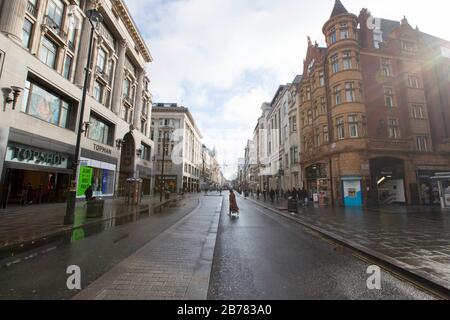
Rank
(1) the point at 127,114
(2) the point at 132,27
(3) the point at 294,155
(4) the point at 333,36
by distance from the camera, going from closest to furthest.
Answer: (4) the point at 333,36
(2) the point at 132,27
(1) the point at 127,114
(3) the point at 294,155

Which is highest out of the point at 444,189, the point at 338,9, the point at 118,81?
the point at 338,9

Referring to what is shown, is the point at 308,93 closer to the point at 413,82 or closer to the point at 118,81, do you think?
the point at 413,82

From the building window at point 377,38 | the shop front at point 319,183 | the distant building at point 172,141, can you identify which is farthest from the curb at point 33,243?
the distant building at point 172,141

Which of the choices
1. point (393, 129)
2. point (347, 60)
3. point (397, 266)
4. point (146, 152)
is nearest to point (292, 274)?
point (397, 266)

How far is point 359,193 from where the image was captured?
21672 mm

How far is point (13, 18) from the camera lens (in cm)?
1454

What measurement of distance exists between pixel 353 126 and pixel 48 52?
96.1ft

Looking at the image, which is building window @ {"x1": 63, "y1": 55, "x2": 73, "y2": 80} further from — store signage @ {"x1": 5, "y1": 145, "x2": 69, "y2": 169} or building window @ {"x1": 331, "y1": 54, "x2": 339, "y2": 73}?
building window @ {"x1": 331, "y1": 54, "x2": 339, "y2": 73}

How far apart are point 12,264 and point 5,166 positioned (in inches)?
528

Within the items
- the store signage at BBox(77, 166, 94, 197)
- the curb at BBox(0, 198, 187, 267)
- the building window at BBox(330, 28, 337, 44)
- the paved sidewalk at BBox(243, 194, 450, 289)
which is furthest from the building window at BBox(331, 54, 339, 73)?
the store signage at BBox(77, 166, 94, 197)

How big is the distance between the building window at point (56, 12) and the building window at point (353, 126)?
2916 cm

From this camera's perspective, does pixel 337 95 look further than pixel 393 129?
A: No
